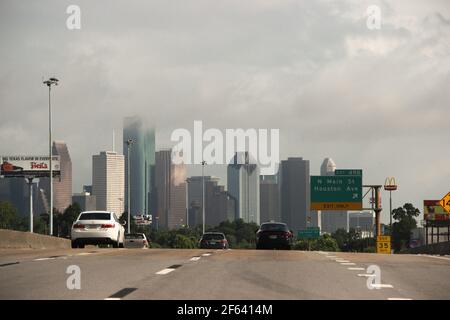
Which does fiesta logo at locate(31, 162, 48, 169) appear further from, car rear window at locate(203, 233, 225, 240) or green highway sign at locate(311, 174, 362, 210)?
car rear window at locate(203, 233, 225, 240)

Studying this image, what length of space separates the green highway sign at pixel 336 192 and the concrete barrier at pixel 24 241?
34.5 metres

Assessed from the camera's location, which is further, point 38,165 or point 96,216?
point 38,165

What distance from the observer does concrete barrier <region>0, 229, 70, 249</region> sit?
37.1m

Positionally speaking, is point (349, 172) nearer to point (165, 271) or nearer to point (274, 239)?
point (274, 239)

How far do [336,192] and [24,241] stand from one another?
4165 cm

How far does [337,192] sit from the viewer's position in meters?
77.1

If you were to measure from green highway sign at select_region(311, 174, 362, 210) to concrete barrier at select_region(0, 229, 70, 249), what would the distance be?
34518mm

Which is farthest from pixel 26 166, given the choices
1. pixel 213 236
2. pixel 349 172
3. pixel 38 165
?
pixel 213 236

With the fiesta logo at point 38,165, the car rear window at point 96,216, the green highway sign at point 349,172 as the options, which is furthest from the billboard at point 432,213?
the car rear window at point 96,216

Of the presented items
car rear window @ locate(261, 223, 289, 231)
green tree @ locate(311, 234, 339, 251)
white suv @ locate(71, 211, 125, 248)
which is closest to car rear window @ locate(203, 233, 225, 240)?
Result: car rear window @ locate(261, 223, 289, 231)

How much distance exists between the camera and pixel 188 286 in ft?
49.3
